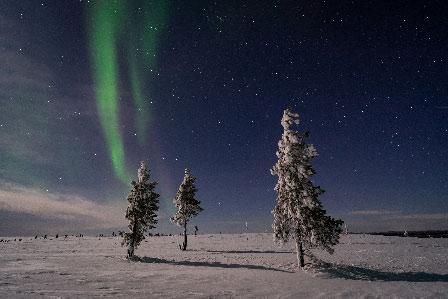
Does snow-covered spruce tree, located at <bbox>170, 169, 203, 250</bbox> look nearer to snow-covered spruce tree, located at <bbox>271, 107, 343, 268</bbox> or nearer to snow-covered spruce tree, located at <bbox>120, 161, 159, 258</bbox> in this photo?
snow-covered spruce tree, located at <bbox>120, 161, 159, 258</bbox>

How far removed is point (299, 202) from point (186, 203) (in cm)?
2372

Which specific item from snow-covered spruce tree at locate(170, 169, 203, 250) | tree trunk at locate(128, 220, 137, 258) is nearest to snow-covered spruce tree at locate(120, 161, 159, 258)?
tree trunk at locate(128, 220, 137, 258)

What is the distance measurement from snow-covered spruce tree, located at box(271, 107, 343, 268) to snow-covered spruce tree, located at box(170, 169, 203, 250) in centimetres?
2094

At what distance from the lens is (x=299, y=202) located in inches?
821

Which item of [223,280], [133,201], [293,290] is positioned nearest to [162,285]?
[223,280]

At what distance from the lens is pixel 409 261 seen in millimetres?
25719

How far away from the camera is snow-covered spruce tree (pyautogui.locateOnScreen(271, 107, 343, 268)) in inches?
790

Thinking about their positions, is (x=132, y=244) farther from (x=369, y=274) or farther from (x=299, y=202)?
(x=369, y=274)

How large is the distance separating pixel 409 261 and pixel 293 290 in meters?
20.7

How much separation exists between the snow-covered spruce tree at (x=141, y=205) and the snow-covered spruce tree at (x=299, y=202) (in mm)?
14496

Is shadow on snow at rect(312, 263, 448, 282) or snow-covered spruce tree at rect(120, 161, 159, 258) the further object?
snow-covered spruce tree at rect(120, 161, 159, 258)

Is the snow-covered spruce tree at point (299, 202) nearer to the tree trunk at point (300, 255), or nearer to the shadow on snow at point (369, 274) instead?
the tree trunk at point (300, 255)

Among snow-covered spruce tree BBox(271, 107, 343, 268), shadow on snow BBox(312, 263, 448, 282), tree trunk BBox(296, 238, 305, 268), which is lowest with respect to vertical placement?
shadow on snow BBox(312, 263, 448, 282)

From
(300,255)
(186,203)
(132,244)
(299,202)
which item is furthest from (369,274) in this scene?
(186,203)
